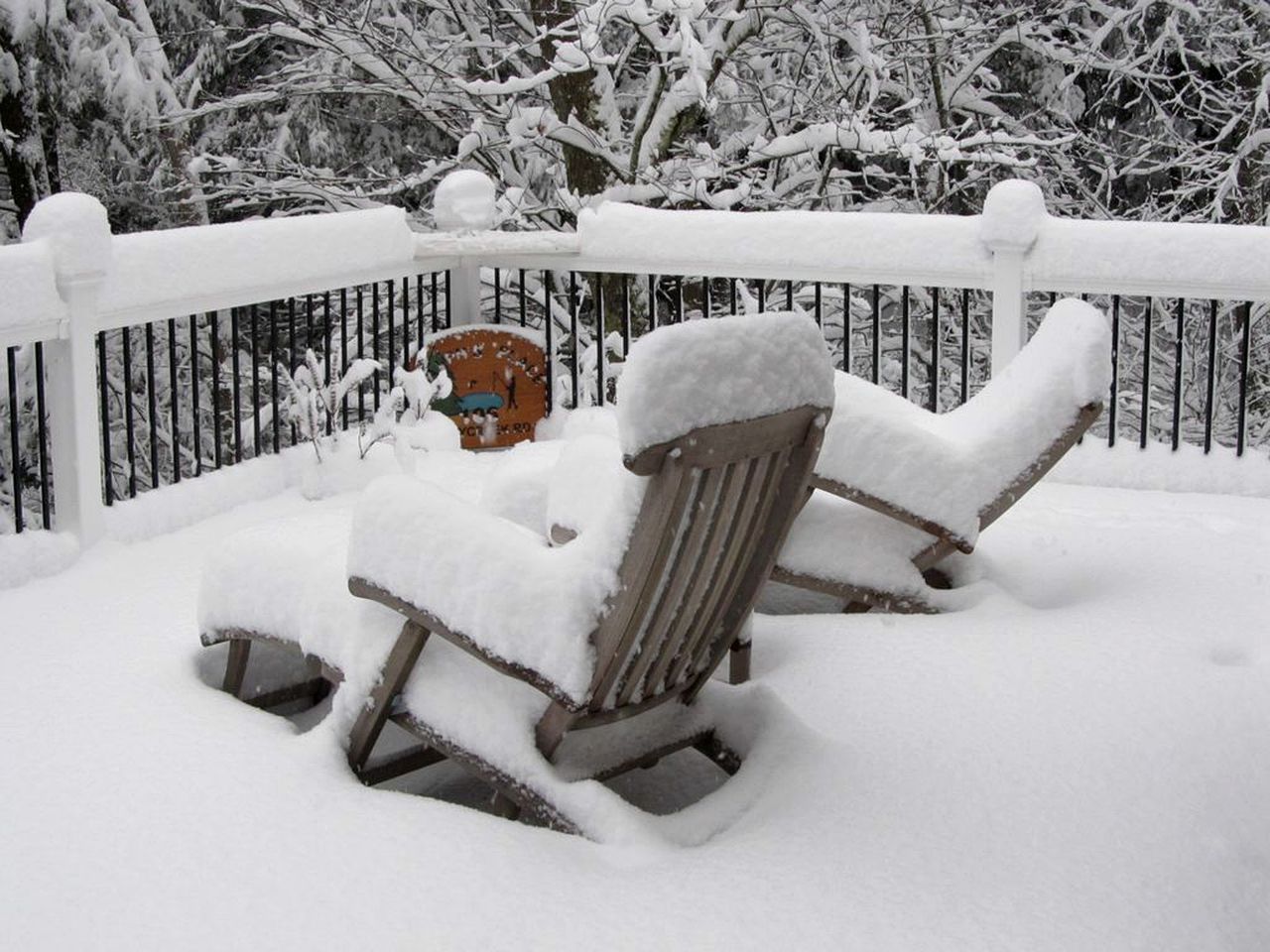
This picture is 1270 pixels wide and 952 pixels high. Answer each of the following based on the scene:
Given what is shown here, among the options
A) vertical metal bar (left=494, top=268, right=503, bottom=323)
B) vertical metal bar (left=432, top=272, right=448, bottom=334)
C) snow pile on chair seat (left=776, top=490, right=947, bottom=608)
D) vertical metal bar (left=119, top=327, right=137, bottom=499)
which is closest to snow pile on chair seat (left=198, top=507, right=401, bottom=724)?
snow pile on chair seat (left=776, top=490, right=947, bottom=608)

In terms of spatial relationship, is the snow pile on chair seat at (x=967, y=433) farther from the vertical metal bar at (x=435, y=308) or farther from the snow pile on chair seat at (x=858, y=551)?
the vertical metal bar at (x=435, y=308)

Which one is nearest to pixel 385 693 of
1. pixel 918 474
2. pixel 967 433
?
pixel 918 474

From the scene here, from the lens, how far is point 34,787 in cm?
328

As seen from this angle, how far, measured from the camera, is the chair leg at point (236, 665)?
3.88 m

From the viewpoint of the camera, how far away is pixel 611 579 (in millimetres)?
3014

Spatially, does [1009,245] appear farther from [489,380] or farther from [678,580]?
[678,580]

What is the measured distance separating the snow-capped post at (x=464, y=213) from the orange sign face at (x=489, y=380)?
1.53 feet

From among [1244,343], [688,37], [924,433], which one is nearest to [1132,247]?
[1244,343]

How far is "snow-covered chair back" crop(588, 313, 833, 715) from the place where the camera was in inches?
110

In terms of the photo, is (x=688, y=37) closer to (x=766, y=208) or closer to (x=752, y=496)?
(x=766, y=208)

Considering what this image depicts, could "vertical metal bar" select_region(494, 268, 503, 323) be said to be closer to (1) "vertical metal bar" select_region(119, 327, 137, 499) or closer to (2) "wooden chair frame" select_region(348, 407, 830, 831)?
(1) "vertical metal bar" select_region(119, 327, 137, 499)

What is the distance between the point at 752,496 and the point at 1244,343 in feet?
10.4

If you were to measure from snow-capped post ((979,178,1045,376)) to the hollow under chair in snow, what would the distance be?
1368mm

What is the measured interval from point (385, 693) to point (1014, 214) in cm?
355
